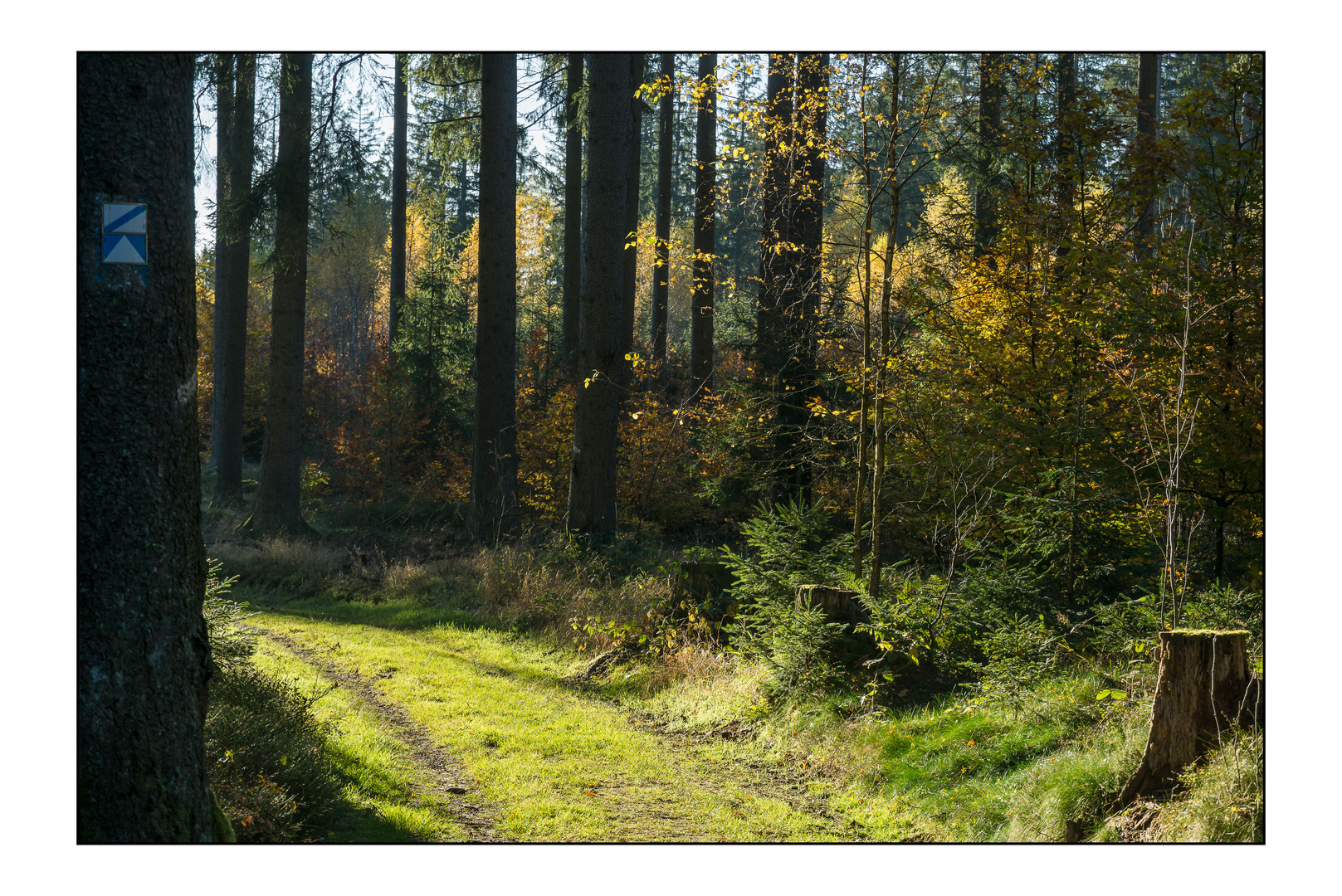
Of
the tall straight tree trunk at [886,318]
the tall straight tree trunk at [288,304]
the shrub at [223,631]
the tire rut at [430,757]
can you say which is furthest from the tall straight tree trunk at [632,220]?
the shrub at [223,631]

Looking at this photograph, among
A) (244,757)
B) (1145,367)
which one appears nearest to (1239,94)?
(1145,367)

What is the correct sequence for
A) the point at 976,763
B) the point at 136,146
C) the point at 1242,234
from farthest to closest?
the point at 1242,234 < the point at 976,763 < the point at 136,146

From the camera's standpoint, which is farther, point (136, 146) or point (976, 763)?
point (976, 763)

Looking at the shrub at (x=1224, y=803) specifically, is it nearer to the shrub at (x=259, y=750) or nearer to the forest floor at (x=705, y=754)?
the forest floor at (x=705, y=754)

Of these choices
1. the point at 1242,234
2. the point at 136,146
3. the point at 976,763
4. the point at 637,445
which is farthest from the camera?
the point at 637,445

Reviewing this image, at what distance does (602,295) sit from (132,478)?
866 centimetres

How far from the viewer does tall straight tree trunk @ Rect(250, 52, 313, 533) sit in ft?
47.0

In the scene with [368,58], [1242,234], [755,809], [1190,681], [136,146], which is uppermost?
[368,58]

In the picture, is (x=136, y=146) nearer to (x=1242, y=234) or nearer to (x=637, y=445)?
(x=1242, y=234)

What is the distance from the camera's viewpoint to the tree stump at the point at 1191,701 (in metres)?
4.18

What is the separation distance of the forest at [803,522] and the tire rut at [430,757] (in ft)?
0.12

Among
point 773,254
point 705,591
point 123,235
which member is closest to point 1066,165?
point 773,254

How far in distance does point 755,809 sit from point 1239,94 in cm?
652

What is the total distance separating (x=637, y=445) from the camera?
15.2 meters
